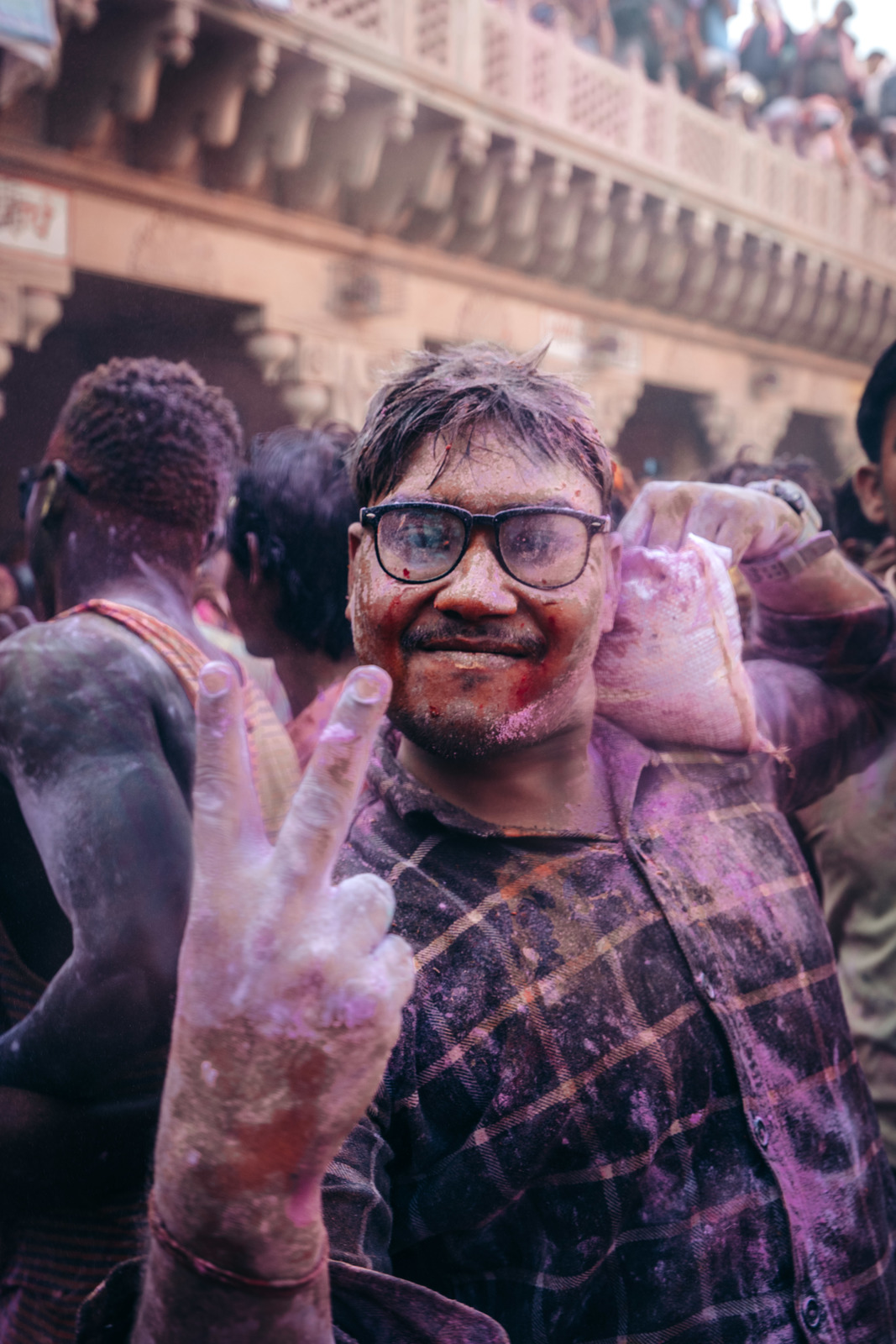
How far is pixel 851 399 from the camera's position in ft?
34.9

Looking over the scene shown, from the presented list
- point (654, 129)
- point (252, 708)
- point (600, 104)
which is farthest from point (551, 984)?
point (654, 129)

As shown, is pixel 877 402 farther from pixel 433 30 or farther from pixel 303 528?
pixel 433 30

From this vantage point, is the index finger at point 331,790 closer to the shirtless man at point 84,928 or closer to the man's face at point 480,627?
the man's face at point 480,627

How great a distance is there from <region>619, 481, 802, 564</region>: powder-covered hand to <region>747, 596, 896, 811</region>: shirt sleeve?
17cm

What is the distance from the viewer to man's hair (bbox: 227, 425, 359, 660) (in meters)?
2.00

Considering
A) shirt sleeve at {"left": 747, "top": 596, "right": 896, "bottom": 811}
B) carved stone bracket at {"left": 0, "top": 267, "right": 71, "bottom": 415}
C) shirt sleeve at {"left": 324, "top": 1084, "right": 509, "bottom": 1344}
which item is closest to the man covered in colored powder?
shirt sleeve at {"left": 324, "top": 1084, "right": 509, "bottom": 1344}

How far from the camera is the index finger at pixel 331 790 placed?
729 mm

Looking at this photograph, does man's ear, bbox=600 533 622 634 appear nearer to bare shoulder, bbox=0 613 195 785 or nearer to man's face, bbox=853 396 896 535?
bare shoulder, bbox=0 613 195 785

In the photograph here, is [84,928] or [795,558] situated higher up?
[795,558]

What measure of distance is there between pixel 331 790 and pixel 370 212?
6603 millimetres

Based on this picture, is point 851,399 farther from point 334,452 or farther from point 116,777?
point 116,777

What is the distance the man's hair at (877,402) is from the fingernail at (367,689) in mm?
1521

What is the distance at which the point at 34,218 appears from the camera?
517cm

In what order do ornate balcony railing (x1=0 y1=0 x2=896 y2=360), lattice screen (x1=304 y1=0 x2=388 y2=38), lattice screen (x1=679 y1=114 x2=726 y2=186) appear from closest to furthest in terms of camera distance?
ornate balcony railing (x1=0 y1=0 x2=896 y2=360) < lattice screen (x1=304 y1=0 x2=388 y2=38) < lattice screen (x1=679 y1=114 x2=726 y2=186)
